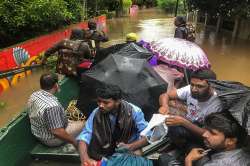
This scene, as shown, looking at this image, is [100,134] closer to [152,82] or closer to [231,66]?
[152,82]

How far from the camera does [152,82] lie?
14.7ft

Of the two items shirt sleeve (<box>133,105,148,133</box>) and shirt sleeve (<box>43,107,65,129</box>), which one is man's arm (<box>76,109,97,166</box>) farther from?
shirt sleeve (<box>43,107,65,129</box>)

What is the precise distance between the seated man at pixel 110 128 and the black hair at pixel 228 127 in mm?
778

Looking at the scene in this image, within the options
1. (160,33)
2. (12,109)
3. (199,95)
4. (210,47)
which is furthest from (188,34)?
(160,33)

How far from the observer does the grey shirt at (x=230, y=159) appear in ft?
9.07

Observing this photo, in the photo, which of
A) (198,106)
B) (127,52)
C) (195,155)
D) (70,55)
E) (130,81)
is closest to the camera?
(195,155)

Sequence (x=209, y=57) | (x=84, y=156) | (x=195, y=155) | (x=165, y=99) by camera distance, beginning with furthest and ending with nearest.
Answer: (x=209, y=57)
(x=165, y=99)
(x=84, y=156)
(x=195, y=155)

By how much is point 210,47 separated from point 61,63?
10.6 m

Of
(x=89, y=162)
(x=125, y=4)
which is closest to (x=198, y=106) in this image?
(x=89, y=162)

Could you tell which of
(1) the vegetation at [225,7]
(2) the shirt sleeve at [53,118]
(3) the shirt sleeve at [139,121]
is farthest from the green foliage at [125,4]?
(3) the shirt sleeve at [139,121]

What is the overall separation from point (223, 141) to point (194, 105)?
3.48ft

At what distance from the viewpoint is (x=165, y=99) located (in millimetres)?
4168

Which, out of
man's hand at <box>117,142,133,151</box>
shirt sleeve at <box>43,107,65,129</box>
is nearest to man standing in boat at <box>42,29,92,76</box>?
shirt sleeve at <box>43,107,65,129</box>

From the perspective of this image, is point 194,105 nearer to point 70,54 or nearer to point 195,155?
point 195,155
